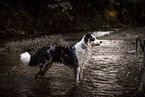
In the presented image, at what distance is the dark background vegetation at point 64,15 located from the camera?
18656mm

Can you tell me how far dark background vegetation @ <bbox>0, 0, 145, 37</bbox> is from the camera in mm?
18656

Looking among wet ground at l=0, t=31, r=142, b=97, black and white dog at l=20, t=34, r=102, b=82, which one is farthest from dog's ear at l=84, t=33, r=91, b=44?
wet ground at l=0, t=31, r=142, b=97

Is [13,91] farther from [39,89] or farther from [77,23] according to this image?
[77,23]

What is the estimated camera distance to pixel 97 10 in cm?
2992

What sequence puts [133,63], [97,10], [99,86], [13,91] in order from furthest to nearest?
1. [97,10]
2. [133,63]
3. [99,86]
4. [13,91]

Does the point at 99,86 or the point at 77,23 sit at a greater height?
the point at 77,23

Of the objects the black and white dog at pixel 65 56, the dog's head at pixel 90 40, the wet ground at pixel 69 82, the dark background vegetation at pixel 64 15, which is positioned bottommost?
the wet ground at pixel 69 82

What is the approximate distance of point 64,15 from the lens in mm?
22531

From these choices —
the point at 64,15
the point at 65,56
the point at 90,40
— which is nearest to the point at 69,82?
the point at 65,56

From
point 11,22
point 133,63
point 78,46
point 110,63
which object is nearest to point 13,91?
point 78,46

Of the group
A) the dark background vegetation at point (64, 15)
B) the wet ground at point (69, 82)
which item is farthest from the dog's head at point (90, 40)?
the dark background vegetation at point (64, 15)

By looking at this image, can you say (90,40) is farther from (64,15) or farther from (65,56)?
(64,15)

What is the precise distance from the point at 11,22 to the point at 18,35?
5.98ft

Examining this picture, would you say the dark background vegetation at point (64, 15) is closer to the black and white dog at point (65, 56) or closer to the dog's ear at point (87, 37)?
the black and white dog at point (65, 56)
